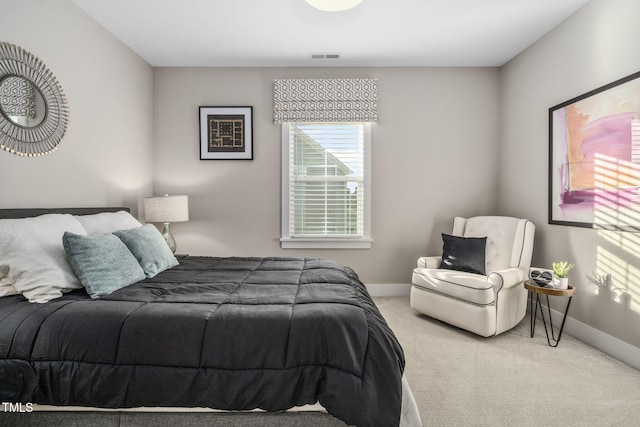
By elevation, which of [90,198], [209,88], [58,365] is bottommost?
[58,365]

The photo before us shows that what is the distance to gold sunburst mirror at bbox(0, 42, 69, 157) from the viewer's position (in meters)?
2.18

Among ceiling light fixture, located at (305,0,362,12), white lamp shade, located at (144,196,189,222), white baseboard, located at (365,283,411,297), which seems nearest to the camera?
ceiling light fixture, located at (305,0,362,12)

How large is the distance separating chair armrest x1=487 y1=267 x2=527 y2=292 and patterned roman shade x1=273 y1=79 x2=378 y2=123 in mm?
2256

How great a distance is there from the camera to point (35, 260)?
69.9 inches

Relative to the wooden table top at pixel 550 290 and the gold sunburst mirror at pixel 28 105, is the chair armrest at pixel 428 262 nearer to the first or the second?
the wooden table top at pixel 550 290

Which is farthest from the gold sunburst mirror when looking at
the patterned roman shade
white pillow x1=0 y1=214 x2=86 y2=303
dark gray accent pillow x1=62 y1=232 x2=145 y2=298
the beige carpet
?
the beige carpet

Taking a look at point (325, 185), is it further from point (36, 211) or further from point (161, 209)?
point (36, 211)

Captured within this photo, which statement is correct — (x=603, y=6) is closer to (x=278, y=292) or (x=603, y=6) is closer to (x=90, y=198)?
(x=278, y=292)

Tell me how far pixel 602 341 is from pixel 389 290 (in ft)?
6.53

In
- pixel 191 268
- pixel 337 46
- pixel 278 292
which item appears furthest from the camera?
pixel 337 46

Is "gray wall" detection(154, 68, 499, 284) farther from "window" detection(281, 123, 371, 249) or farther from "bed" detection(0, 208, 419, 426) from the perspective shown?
"bed" detection(0, 208, 419, 426)

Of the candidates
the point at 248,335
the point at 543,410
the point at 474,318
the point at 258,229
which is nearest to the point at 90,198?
the point at 258,229

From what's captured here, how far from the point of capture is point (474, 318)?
285 cm

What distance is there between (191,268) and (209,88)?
245 centimetres
